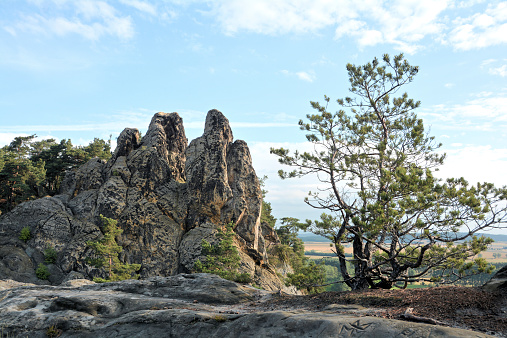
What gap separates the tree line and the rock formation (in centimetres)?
674

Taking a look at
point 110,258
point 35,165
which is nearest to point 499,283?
point 110,258

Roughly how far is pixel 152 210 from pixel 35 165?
25.7 meters

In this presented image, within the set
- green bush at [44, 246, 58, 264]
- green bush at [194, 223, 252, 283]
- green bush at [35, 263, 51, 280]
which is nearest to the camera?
green bush at [194, 223, 252, 283]

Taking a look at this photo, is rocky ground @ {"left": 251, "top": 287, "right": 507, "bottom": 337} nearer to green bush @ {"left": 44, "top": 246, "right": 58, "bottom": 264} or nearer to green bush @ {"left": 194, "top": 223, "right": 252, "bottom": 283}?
green bush @ {"left": 194, "top": 223, "right": 252, "bottom": 283}

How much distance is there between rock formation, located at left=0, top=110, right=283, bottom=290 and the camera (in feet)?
115

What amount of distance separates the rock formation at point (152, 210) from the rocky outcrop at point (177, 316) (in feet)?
64.4

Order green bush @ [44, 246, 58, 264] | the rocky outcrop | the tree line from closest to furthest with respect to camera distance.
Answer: the rocky outcrop, green bush @ [44, 246, 58, 264], the tree line

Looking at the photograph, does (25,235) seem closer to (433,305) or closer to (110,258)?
(110,258)

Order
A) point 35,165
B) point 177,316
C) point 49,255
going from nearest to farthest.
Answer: point 177,316 < point 49,255 < point 35,165

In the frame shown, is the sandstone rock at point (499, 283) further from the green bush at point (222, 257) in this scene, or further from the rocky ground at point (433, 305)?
the green bush at point (222, 257)

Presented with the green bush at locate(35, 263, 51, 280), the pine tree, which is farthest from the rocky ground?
the green bush at locate(35, 263, 51, 280)

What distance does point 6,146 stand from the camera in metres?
56.9

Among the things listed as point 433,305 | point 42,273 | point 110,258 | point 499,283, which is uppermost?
point 499,283

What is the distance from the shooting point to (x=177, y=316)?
34.2 ft
